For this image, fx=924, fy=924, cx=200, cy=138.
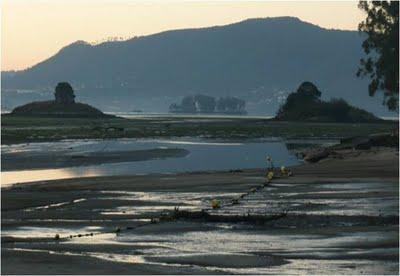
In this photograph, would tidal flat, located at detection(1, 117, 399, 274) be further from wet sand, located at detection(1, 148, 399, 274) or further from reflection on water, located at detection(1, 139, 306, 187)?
reflection on water, located at detection(1, 139, 306, 187)

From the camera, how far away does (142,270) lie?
19344 millimetres

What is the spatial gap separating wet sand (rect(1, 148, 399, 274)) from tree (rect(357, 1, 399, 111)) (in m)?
47.3

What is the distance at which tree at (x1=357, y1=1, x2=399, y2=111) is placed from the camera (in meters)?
91.9

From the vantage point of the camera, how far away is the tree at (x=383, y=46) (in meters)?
91.9

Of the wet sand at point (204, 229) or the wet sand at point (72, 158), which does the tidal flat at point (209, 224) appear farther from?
the wet sand at point (72, 158)

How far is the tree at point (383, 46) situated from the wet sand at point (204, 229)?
47315 millimetres

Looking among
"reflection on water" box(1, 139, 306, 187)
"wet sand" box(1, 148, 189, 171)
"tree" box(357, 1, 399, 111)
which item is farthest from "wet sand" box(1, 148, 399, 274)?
"tree" box(357, 1, 399, 111)

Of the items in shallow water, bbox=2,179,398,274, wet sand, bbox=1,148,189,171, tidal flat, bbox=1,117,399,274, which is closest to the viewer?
shallow water, bbox=2,179,398,274

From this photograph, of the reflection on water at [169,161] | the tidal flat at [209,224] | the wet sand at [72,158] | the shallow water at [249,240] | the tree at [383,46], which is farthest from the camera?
the tree at [383,46]

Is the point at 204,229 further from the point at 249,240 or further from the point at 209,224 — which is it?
the point at 249,240

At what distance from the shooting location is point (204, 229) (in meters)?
26.8

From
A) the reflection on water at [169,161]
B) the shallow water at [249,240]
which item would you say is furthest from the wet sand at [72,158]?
the shallow water at [249,240]

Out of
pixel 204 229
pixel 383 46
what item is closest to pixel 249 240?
pixel 204 229

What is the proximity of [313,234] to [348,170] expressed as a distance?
27.6 metres
